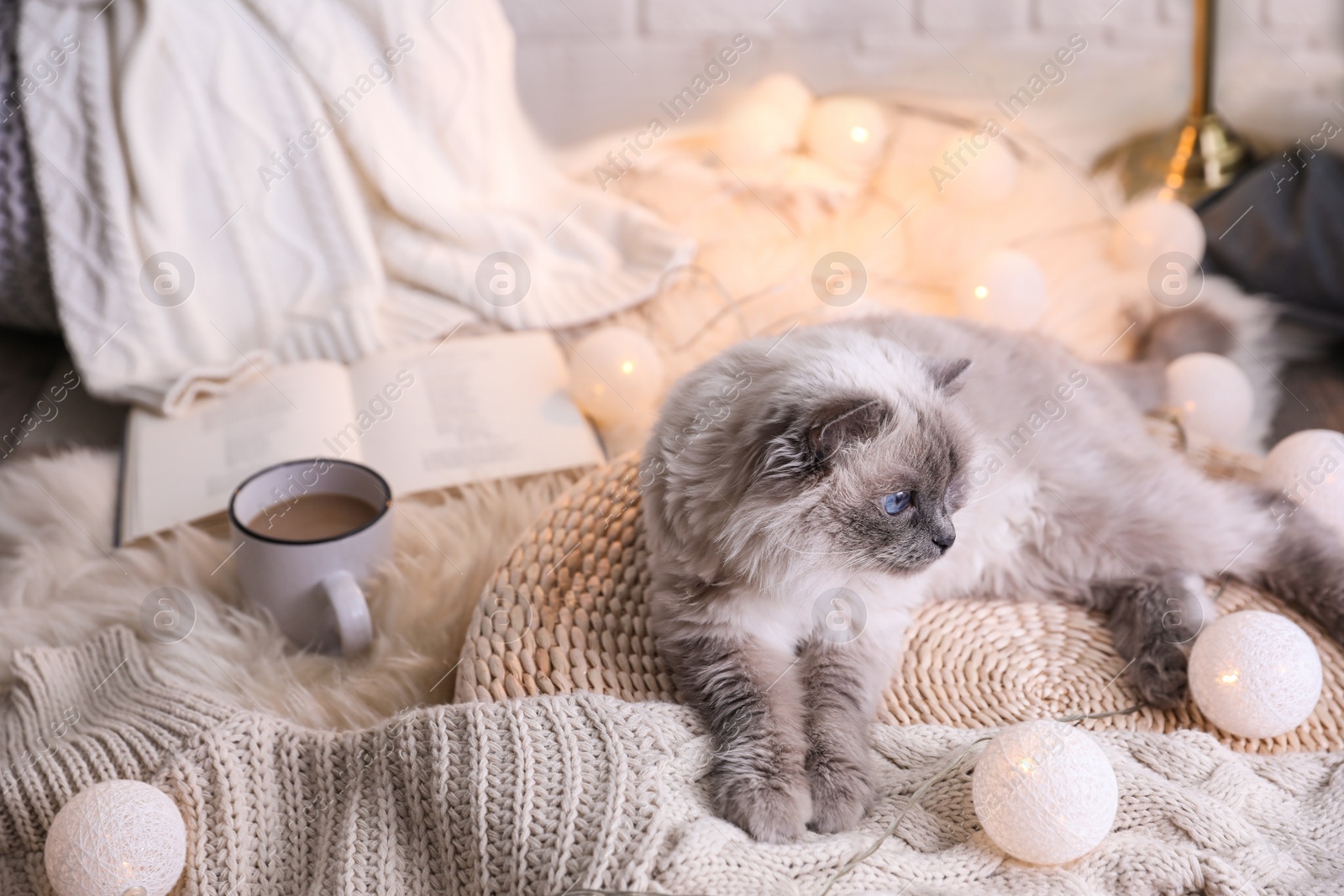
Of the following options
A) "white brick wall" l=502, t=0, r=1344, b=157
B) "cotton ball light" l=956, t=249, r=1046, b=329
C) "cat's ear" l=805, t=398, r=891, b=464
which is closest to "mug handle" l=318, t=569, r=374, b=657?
"cat's ear" l=805, t=398, r=891, b=464

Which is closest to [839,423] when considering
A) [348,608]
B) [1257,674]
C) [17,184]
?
[1257,674]

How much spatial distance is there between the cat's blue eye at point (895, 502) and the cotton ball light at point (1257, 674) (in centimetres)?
39

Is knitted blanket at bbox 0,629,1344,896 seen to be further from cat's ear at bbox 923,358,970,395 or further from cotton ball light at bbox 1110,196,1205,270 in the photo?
cotton ball light at bbox 1110,196,1205,270

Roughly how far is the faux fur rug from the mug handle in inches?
1.0

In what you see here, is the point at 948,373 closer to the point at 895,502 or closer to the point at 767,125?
the point at 895,502

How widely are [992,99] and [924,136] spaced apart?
27 cm

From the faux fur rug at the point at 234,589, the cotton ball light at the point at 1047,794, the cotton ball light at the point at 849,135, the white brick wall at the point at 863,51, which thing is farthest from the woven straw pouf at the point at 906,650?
the white brick wall at the point at 863,51

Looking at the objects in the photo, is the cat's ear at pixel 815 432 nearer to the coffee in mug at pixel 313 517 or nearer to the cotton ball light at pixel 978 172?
the coffee in mug at pixel 313 517

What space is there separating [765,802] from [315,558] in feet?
2.05

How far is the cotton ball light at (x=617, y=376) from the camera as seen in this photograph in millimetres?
1652

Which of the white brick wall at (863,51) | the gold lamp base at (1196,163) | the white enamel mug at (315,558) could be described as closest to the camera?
the white enamel mug at (315,558)

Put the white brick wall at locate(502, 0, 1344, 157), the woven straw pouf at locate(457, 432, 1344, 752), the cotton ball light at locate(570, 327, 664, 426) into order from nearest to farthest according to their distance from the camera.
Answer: the woven straw pouf at locate(457, 432, 1344, 752) → the cotton ball light at locate(570, 327, 664, 426) → the white brick wall at locate(502, 0, 1344, 157)

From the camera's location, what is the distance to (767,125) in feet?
7.04

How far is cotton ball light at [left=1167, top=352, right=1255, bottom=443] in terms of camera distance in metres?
1.58
